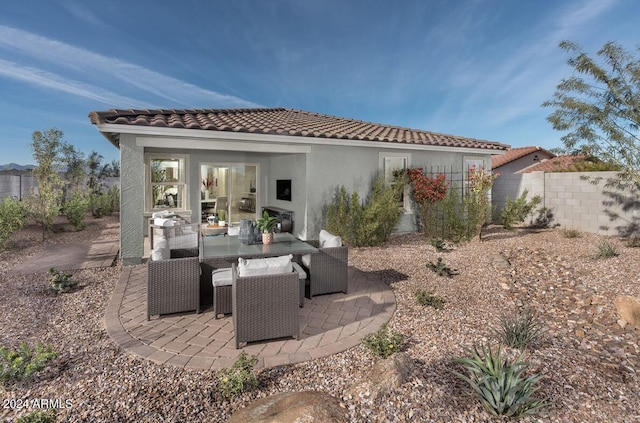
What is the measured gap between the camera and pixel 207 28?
11867 mm

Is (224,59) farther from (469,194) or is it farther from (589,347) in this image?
(589,347)

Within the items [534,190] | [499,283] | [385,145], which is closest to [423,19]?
[385,145]

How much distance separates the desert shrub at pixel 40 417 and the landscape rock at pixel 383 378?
2418 millimetres

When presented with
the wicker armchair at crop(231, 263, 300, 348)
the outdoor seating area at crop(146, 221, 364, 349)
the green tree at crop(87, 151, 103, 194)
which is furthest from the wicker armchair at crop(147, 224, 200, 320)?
the green tree at crop(87, 151, 103, 194)

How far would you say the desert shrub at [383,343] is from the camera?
356 centimetres

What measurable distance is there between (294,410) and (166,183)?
9668 millimetres

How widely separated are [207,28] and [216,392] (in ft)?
42.1

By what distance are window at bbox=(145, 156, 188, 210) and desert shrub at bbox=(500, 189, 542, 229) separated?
11566 millimetres

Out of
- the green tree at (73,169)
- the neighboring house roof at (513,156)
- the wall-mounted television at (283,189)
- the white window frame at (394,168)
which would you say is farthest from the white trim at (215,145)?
the neighboring house roof at (513,156)

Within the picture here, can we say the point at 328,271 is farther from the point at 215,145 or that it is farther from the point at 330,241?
the point at 215,145

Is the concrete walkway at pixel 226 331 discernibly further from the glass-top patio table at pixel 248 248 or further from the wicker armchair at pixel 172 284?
the glass-top patio table at pixel 248 248

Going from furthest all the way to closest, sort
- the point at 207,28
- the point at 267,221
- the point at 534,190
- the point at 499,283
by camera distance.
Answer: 1. the point at 534,190
2. the point at 207,28
3. the point at 499,283
4. the point at 267,221

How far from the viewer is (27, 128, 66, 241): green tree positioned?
10.7 meters

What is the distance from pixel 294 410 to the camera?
2.46 metres
